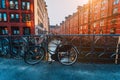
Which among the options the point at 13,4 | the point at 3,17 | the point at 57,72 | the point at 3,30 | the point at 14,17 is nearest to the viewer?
the point at 57,72

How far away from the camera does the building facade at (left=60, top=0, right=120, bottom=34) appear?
33031mm

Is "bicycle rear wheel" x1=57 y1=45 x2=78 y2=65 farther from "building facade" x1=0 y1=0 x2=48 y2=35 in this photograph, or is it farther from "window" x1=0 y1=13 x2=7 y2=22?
"window" x1=0 y1=13 x2=7 y2=22

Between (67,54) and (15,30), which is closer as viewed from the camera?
(67,54)

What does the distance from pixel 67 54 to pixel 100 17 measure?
37.2 metres

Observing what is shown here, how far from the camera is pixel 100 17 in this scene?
39.7 meters

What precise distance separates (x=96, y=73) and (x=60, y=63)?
57.2 inches

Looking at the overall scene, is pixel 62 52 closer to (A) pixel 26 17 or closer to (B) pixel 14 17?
(A) pixel 26 17

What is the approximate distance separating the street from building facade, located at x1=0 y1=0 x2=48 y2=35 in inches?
1114

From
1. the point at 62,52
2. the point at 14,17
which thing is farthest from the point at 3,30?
the point at 62,52

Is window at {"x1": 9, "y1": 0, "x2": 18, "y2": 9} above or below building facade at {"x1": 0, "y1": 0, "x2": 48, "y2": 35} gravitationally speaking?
above

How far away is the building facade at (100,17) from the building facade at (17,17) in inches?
767

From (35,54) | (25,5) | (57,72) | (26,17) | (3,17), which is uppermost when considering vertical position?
(25,5)

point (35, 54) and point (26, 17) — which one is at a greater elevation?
point (26, 17)

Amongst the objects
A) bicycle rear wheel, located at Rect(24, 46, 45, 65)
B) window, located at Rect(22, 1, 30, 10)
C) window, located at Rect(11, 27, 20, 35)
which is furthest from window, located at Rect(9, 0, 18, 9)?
bicycle rear wheel, located at Rect(24, 46, 45, 65)
